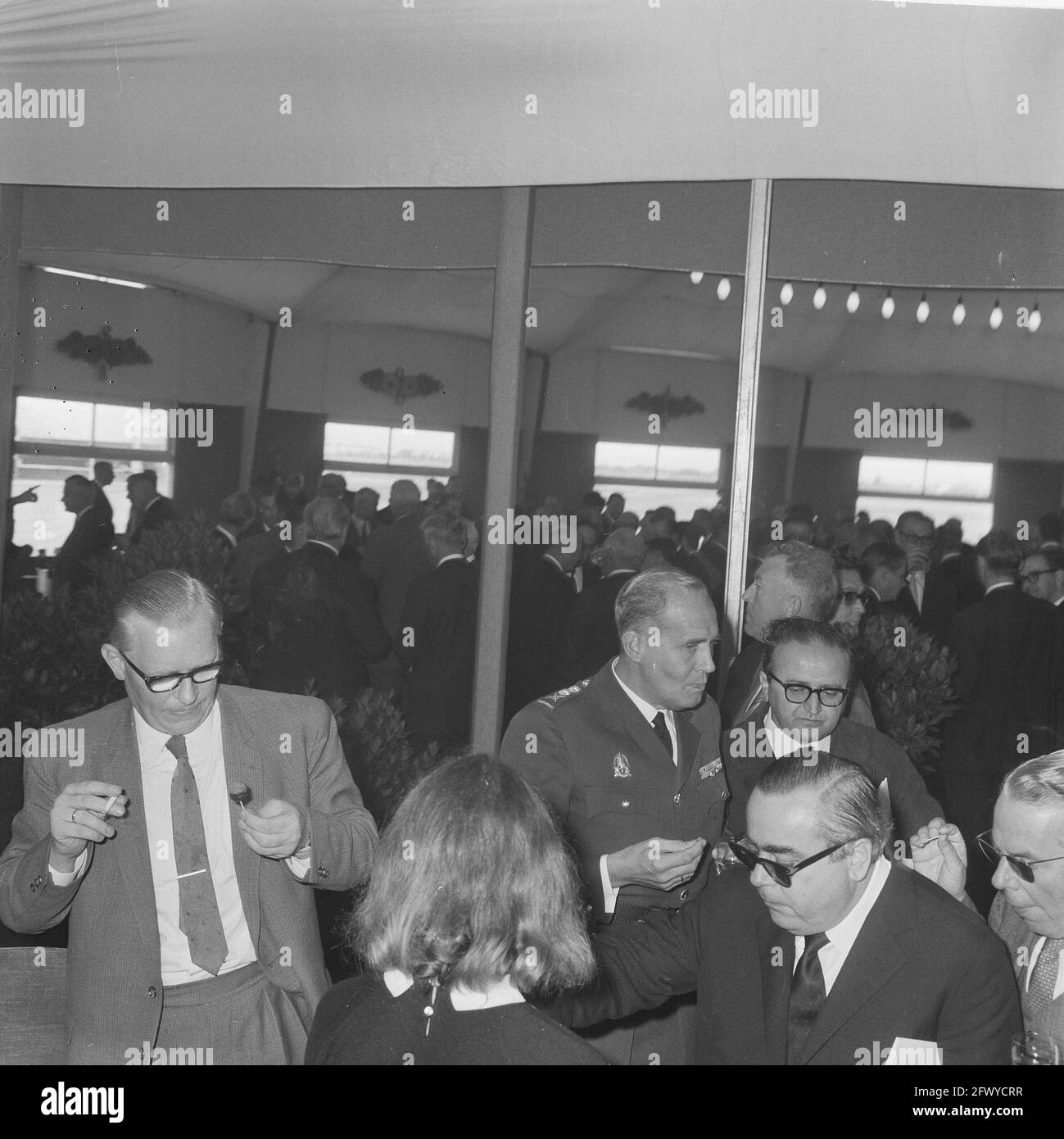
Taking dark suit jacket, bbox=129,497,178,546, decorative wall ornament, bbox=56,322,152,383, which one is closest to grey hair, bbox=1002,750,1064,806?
dark suit jacket, bbox=129,497,178,546

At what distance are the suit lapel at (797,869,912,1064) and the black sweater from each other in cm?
57

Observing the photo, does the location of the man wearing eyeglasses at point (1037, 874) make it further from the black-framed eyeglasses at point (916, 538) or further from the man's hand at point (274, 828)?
the black-framed eyeglasses at point (916, 538)

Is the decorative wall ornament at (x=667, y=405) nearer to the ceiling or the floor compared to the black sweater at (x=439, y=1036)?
nearer to the ceiling

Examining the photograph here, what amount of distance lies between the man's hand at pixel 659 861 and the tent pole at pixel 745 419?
2.50m

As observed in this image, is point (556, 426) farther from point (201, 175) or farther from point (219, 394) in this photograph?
point (201, 175)

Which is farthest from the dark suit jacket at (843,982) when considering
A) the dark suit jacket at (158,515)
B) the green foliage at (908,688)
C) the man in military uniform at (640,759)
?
the dark suit jacket at (158,515)

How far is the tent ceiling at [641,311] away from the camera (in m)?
5.29

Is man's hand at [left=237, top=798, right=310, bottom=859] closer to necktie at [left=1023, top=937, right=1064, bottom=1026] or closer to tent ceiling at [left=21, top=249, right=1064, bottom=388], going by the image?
necktie at [left=1023, top=937, right=1064, bottom=1026]

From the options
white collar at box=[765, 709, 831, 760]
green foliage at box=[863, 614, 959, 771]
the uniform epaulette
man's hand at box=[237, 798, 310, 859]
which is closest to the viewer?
man's hand at box=[237, 798, 310, 859]

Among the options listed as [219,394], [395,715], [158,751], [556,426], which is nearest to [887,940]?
[158,751]

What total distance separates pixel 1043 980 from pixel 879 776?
98cm

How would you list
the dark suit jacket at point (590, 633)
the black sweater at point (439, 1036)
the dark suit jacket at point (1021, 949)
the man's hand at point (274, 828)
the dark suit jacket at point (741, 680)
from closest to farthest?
the black sweater at point (439, 1036) < the dark suit jacket at point (1021, 949) < the man's hand at point (274, 828) < the dark suit jacket at point (741, 680) < the dark suit jacket at point (590, 633)

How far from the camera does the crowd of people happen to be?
1.80 metres
